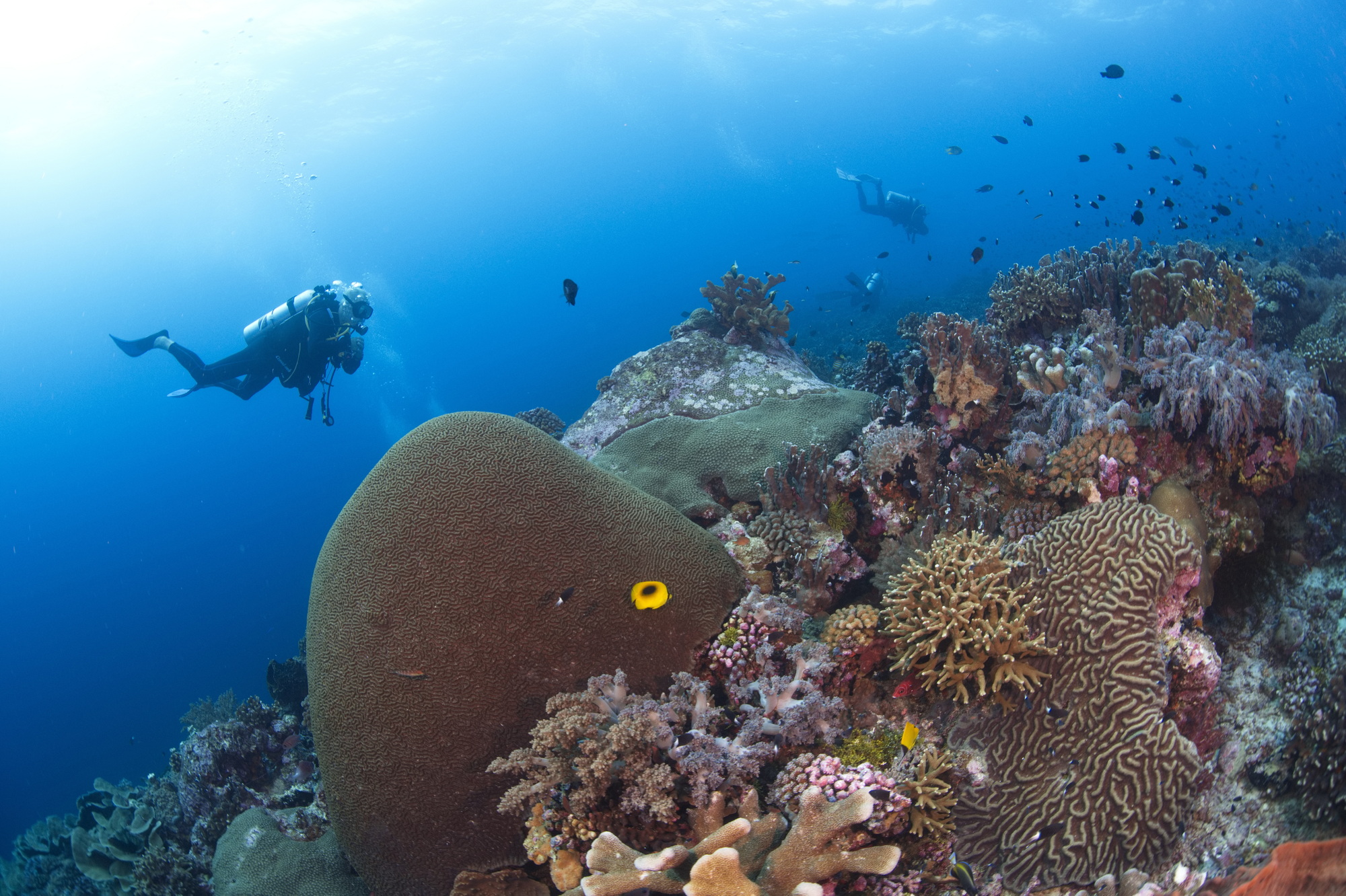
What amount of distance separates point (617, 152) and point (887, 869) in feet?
431

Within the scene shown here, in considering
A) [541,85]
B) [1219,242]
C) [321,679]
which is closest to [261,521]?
[541,85]

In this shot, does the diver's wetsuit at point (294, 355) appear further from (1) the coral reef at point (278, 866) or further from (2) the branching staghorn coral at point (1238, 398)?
(2) the branching staghorn coral at point (1238, 398)

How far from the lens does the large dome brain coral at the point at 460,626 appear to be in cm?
389

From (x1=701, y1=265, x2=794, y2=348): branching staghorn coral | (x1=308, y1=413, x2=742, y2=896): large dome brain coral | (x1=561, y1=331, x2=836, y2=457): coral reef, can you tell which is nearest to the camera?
(x1=308, y1=413, x2=742, y2=896): large dome brain coral

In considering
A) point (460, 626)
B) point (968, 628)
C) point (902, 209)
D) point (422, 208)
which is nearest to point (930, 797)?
point (968, 628)

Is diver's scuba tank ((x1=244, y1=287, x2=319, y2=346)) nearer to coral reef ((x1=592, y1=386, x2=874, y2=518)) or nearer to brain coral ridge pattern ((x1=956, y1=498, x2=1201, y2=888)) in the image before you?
coral reef ((x1=592, y1=386, x2=874, y2=518))

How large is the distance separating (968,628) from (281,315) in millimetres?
14082

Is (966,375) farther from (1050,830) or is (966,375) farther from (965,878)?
(965,878)

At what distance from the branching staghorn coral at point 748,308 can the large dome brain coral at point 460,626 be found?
6.83 meters

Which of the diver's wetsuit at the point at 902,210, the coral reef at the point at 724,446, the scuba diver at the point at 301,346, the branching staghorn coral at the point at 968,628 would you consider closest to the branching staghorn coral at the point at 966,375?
the coral reef at the point at 724,446

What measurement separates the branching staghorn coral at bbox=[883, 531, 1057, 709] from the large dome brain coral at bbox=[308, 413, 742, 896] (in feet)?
5.12

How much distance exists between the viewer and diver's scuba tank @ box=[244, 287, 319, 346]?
472 inches

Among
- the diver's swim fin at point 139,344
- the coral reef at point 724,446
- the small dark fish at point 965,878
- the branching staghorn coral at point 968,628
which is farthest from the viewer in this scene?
the diver's swim fin at point 139,344

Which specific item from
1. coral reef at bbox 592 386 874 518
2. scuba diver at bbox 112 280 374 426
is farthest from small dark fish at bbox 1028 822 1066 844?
scuba diver at bbox 112 280 374 426
